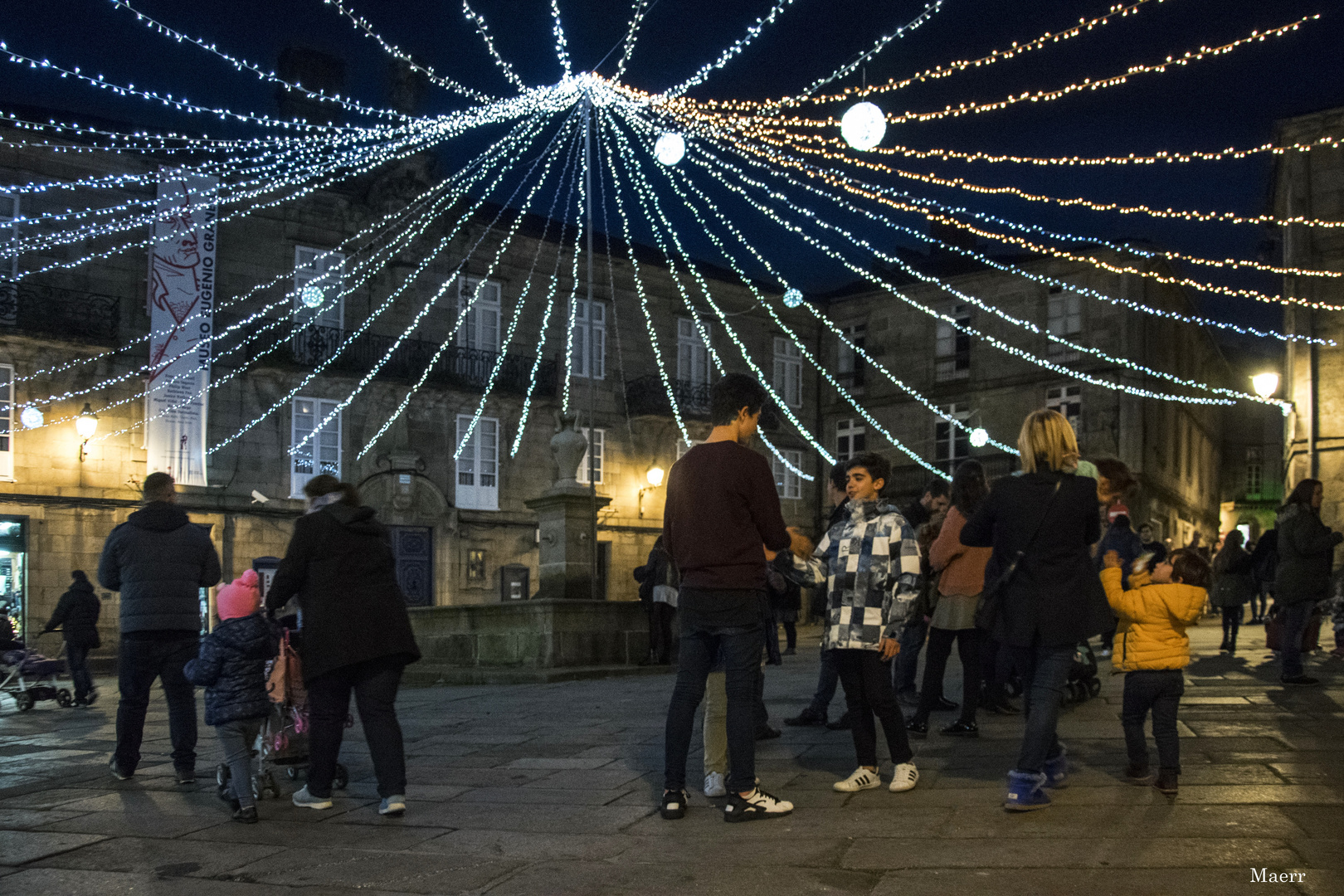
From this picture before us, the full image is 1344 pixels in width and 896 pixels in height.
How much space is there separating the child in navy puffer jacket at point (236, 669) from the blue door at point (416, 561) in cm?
1967

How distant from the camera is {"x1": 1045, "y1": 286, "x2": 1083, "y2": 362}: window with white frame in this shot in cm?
3017

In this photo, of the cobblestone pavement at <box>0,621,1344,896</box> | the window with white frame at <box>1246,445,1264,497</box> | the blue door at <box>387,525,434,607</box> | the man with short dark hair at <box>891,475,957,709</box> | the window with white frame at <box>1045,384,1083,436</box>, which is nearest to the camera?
the cobblestone pavement at <box>0,621,1344,896</box>

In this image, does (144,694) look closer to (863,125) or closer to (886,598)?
(886,598)

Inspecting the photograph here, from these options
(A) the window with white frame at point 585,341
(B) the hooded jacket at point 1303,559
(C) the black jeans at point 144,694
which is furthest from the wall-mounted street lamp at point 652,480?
(C) the black jeans at point 144,694

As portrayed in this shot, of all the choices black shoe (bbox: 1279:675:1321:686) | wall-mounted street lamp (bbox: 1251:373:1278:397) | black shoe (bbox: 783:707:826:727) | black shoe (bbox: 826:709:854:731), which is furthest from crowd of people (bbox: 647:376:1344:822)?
wall-mounted street lamp (bbox: 1251:373:1278:397)

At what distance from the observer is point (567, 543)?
45.0 feet

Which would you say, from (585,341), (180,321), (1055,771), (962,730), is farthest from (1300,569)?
(585,341)

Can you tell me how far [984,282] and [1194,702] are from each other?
25433 millimetres

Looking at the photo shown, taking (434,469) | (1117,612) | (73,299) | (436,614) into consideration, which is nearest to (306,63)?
(73,299)

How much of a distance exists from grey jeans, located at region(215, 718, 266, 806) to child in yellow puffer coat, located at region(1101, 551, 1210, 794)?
3746 millimetres

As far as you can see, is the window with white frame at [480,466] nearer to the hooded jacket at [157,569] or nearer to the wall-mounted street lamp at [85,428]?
the wall-mounted street lamp at [85,428]

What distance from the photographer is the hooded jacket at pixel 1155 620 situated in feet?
16.9

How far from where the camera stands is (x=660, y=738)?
23.2 feet

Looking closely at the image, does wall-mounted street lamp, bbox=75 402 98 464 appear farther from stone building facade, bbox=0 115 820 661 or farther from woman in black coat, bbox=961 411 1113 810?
woman in black coat, bbox=961 411 1113 810
